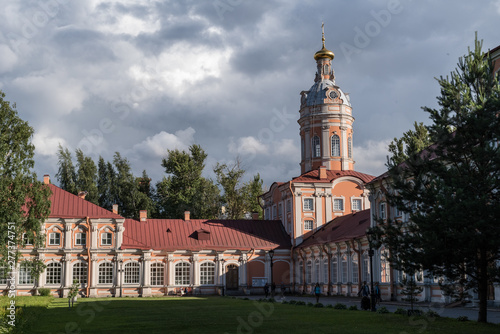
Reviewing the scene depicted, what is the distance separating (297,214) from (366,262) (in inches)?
475

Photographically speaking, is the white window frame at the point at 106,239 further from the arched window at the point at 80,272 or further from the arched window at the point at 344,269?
the arched window at the point at 344,269

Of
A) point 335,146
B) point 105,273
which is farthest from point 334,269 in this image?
point 105,273

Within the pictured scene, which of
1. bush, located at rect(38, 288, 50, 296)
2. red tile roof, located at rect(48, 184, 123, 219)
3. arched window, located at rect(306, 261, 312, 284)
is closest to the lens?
bush, located at rect(38, 288, 50, 296)

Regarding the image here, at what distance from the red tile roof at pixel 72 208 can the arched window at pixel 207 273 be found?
754 cm

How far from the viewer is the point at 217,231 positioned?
50594mm

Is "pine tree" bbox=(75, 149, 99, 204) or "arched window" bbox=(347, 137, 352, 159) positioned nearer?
"arched window" bbox=(347, 137, 352, 159)

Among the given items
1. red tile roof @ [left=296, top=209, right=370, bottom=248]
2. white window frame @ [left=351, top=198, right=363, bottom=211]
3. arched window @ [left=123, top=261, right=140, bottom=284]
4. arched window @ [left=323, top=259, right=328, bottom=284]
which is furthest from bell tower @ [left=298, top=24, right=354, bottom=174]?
arched window @ [left=123, top=261, right=140, bottom=284]

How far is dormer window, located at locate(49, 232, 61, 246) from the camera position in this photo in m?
46.1

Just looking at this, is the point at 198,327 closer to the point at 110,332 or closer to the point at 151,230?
the point at 110,332

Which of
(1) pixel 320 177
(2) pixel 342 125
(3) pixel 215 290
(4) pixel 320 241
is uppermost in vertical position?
(2) pixel 342 125

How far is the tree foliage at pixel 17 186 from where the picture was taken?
3281cm

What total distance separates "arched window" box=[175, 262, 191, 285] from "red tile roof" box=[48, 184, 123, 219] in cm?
601

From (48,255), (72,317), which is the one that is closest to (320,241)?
(48,255)

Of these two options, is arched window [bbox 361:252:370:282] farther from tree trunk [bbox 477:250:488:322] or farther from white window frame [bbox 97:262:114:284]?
tree trunk [bbox 477:250:488:322]
